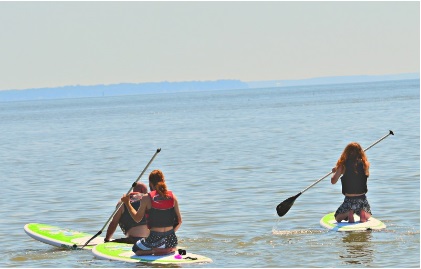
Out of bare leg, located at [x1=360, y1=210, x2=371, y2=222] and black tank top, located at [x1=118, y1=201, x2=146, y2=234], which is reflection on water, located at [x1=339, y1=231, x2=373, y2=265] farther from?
black tank top, located at [x1=118, y1=201, x2=146, y2=234]

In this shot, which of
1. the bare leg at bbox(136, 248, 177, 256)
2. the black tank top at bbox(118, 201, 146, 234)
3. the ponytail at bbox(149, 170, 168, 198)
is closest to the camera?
the ponytail at bbox(149, 170, 168, 198)

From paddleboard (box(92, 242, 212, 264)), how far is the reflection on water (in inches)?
80.7

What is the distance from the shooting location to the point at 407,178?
24.8 m

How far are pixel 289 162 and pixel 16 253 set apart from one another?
18.0m

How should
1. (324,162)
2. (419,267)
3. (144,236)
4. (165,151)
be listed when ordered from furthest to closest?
(165,151) < (324,162) < (144,236) < (419,267)

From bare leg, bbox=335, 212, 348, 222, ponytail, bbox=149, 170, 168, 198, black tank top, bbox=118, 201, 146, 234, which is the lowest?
bare leg, bbox=335, 212, 348, 222

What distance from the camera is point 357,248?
14422 mm

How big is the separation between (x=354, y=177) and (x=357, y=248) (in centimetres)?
157

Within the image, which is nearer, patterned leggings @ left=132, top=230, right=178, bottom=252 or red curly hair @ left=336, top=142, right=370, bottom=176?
patterned leggings @ left=132, top=230, right=178, bottom=252

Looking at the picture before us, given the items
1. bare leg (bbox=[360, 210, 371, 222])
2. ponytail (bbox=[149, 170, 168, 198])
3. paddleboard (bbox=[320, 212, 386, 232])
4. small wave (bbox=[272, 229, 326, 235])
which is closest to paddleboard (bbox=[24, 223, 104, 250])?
ponytail (bbox=[149, 170, 168, 198])

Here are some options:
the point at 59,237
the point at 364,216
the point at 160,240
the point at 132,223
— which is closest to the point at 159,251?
the point at 160,240

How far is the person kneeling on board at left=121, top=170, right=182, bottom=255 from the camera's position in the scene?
1260 centimetres

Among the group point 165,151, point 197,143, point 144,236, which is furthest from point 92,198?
point 197,143

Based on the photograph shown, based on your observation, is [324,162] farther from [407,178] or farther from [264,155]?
[407,178]
